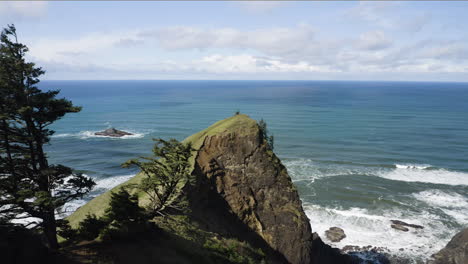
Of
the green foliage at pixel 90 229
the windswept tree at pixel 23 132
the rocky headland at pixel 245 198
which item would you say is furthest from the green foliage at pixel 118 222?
the rocky headland at pixel 245 198

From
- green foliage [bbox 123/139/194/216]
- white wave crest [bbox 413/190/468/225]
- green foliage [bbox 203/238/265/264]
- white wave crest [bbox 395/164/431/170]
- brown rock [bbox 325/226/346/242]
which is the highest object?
green foliage [bbox 123/139/194/216]

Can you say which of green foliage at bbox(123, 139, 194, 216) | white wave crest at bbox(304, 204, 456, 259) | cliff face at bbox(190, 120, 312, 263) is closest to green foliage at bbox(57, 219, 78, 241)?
green foliage at bbox(123, 139, 194, 216)

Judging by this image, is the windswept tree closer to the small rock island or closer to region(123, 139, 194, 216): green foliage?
region(123, 139, 194, 216): green foliage

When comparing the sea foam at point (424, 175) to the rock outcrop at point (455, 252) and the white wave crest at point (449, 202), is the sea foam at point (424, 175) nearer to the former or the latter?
the white wave crest at point (449, 202)

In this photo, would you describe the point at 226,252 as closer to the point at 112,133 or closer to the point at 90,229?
the point at 90,229

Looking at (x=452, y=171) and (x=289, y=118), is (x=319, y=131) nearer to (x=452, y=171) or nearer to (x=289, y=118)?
(x=289, y=118)

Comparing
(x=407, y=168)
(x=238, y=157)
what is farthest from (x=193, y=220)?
(x=407, y=168)
